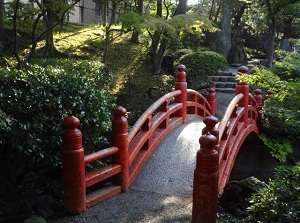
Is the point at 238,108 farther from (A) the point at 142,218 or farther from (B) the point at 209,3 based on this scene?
(B) the point at 209,3

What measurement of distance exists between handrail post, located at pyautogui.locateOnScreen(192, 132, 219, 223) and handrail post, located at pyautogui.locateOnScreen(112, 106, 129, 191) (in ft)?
4.41

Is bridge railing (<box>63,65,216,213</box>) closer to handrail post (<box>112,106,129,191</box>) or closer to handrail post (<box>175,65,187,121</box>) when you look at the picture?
handrail post (<box>112,106,129,191</box>)

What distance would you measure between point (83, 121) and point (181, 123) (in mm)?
3285

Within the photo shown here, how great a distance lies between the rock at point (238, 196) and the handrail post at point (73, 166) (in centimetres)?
188

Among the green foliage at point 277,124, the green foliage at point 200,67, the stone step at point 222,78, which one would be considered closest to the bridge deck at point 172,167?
the green foliage at point 277,124

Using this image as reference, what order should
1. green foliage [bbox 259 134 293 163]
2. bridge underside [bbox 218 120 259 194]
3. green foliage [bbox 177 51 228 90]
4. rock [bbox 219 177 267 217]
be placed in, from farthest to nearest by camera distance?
green foliage [bbox 177 51 228 90]
green foliage [bbox 259 134 293 163]
bridge underside [bbox 218 120 259 194]
rock [bbox 219 177 267 217]

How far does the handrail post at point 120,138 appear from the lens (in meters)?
4.46

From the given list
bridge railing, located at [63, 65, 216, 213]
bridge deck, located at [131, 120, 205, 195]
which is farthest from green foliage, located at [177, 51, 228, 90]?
bridge railing, located at [63, 65, 216, 213]

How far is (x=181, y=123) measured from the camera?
7.38 metres

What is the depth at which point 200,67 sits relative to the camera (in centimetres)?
1329

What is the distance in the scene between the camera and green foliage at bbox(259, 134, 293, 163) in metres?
8.77

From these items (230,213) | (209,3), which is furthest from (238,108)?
(209,3)

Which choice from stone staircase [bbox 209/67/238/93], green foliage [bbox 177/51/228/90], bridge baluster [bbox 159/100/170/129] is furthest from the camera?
stone staircase [bbox 209/67/238/93]

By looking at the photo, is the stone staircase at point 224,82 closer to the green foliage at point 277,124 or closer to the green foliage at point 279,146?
the green foliage at point 277,124
